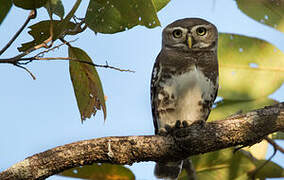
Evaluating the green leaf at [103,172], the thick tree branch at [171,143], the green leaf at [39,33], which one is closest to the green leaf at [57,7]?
the green leaf at [39,33]

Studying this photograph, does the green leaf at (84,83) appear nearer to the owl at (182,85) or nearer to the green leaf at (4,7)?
the green leaf at (4,7)

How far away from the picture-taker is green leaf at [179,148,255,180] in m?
2.89

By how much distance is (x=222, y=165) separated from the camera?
117 inches

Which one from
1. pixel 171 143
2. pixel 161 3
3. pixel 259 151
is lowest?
pixel 259 151

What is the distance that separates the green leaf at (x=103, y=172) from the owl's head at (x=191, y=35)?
156cm

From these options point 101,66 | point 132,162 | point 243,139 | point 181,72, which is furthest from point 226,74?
point 101,66

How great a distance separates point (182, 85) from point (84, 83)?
1263 mm

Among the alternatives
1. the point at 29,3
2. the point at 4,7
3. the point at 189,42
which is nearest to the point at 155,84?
the point at 189,42

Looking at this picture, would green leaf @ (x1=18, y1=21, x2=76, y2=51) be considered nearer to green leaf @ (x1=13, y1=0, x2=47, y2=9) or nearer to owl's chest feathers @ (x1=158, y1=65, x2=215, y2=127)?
green leaf @ (x1=13, y1=0, x2=47, y2=9)

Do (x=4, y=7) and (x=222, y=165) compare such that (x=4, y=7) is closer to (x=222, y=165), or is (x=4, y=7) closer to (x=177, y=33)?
(x=222, y=165)

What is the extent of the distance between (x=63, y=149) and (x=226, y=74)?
1407mm

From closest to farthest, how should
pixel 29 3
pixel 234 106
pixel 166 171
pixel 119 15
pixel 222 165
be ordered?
pixel 29 3 → pixel 119 15 → pixel 222 165 → pixel 234 106 → pixel 166 171

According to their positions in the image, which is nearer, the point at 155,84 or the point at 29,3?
the point at 29,3

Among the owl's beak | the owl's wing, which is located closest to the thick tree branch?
the owl's wing
